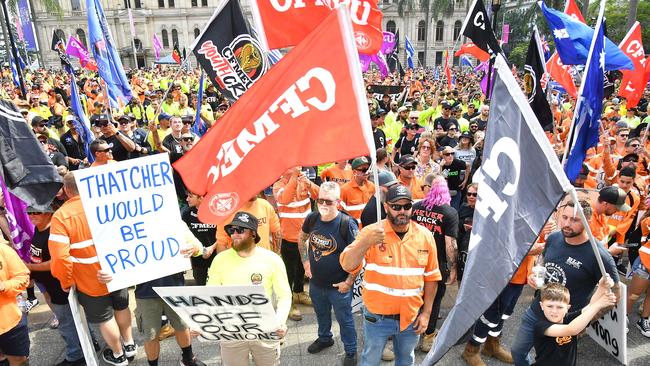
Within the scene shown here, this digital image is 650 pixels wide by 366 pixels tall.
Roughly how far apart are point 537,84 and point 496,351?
11.3ft

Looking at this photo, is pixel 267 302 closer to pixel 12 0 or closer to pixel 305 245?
pixel 305 245

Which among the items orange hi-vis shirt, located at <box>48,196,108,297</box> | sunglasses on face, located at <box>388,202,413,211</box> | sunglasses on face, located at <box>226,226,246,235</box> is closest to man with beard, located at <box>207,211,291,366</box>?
sunglasses on face, located at <box>226,226,246,235</box>

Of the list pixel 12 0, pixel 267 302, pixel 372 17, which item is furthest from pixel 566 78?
pixel 12 0

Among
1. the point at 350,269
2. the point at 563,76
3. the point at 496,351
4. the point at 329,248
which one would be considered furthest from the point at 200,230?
the point at 563,76

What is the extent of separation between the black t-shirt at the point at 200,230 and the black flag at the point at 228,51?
146cm

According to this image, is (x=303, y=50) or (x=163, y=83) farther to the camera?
(x=163, y=83)

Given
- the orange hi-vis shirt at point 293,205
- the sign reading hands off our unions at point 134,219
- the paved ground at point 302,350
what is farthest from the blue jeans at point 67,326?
the orange hi-vis shirt at point 293,205

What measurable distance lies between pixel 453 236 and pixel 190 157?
2706 mm

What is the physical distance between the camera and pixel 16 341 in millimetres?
3838

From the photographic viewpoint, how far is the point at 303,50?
9.17ft

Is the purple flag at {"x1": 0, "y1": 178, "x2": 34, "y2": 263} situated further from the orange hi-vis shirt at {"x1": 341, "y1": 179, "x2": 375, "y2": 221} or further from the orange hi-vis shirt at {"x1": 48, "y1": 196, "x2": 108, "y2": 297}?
the orange hi-vis shirt at {"x1": 341, "y1": 179, "x2": 375, "y2": 221}

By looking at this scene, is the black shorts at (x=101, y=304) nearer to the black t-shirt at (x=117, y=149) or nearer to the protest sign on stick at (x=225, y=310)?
the protest sign on stick at (x=225, y=310)

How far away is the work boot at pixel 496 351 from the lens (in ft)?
14.6

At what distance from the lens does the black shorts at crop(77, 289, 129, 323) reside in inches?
157
